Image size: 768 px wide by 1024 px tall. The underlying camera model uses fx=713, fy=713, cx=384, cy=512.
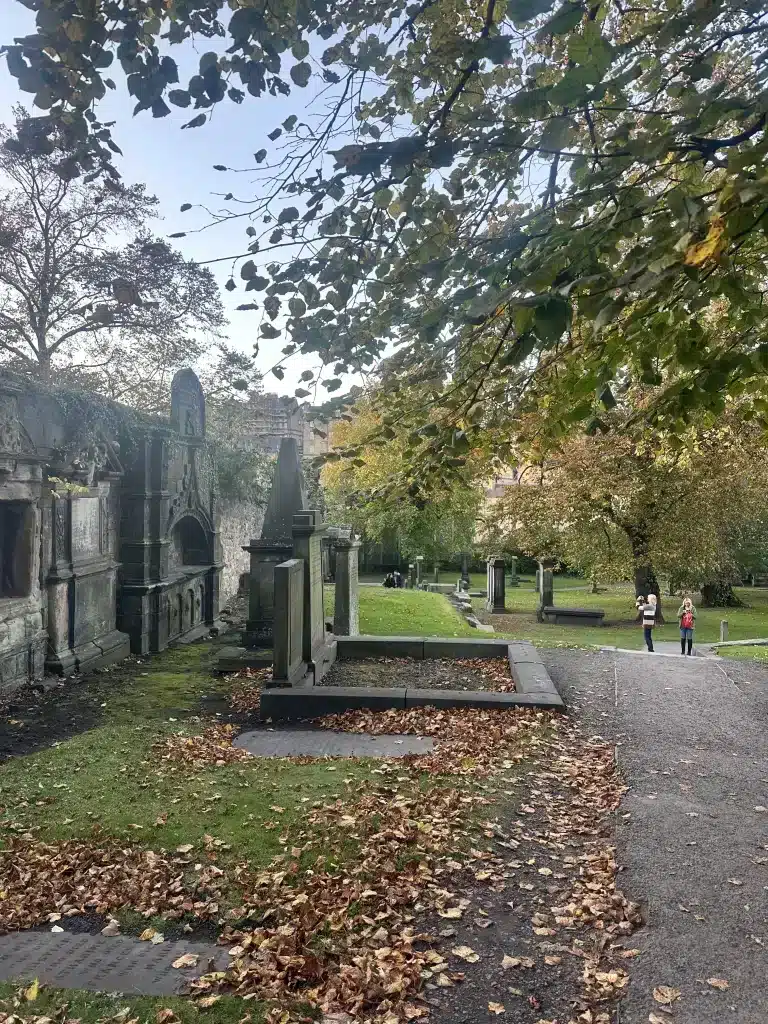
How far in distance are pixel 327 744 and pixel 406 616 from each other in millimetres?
9297

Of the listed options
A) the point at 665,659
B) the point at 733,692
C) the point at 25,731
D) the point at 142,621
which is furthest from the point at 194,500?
the point at 733,692

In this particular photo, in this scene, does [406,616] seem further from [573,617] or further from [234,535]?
[573,617]

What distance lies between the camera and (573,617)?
24484 mm

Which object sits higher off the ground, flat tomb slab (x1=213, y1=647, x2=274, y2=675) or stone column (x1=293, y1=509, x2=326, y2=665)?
stone column (x1=293, y1=509, x2=326, y2=665)

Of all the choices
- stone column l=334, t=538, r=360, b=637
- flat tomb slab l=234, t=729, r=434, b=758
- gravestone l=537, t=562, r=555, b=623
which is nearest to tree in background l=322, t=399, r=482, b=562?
gravestone l=537, t=562, r=555, b=623

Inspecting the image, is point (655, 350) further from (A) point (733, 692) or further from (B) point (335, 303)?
(A) point (733, 692)

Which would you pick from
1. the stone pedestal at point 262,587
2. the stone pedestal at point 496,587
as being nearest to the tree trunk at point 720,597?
the stone pedestal at point 496,587

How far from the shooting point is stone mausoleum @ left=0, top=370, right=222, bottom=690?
986 cm

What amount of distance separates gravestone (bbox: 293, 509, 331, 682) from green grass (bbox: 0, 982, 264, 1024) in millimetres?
6277

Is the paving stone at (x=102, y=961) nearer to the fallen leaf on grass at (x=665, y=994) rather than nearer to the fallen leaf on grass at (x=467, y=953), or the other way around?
the fallen leaf on grass at (x=467, y=953)

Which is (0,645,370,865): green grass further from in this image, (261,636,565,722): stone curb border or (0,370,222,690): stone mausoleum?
(0,370,222,690): stone mausoleum

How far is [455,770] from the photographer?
20.6 ft

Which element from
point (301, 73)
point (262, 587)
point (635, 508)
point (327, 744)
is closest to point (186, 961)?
point (327, 744)

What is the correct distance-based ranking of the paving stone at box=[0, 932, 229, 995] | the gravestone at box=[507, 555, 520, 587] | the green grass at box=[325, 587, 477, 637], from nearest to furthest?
the paving stone at box=[0, 932, 229, 995] < the green grass at box=[325, 587, 477, 637] < the gravestone at box=[507, 555, 520, 587]
